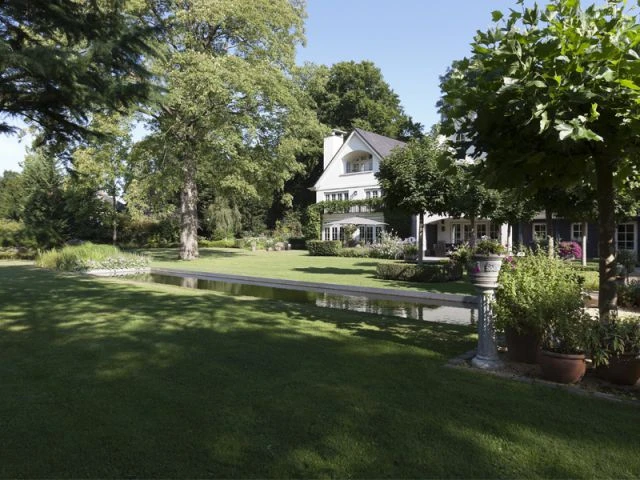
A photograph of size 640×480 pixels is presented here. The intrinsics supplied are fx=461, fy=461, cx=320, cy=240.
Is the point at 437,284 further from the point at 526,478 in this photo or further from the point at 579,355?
the point at 526,478

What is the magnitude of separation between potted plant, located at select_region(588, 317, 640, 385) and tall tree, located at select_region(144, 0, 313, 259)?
780 inches

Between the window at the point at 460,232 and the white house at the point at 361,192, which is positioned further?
the white house at the point at 361,192

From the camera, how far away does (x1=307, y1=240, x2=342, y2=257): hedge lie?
29.8 metres

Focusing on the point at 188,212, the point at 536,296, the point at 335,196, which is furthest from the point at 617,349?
the point at 335,196

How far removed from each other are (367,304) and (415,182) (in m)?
6.39

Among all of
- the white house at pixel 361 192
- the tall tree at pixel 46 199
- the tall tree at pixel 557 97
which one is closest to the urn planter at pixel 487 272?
the tall tree at pixel 557 97

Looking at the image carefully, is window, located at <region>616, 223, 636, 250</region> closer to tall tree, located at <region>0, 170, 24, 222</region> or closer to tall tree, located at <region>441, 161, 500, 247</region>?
tall tree, located at <region>441, 161, 500, 247</region>

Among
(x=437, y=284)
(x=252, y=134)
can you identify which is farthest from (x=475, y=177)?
(x=252, y=134)

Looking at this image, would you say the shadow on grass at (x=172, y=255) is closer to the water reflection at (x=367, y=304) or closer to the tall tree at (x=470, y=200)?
the water reflection at (x=367, y=304)

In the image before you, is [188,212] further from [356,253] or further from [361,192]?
[361,192]

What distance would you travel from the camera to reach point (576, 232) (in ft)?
84.6

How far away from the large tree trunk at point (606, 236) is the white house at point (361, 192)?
1012 inches

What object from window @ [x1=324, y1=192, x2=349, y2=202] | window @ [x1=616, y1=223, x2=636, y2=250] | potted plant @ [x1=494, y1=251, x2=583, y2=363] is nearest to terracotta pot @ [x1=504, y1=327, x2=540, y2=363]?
potted plant @ [x1=494, y1=251, x2=583, y2=363]

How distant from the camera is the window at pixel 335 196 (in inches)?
1531
